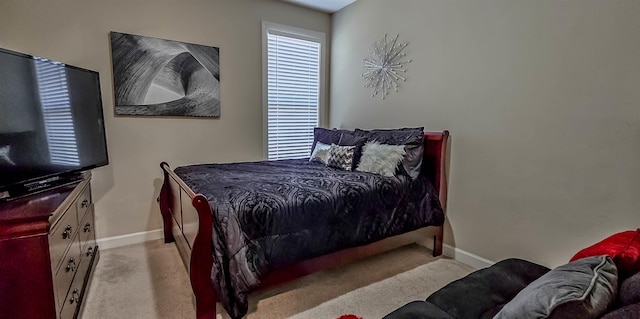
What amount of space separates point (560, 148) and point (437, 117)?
98cm

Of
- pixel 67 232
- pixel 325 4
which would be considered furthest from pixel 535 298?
pixel 325 4

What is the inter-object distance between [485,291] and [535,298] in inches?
19.9

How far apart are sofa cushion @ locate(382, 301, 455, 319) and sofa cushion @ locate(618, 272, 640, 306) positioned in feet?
1.64

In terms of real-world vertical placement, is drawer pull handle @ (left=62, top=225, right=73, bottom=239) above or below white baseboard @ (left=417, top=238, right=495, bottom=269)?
above

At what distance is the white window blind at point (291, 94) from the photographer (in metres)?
3.74

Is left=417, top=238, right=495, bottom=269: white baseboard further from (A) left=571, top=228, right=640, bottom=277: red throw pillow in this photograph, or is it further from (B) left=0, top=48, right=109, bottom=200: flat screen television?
(B) left=0, top=48, right=109, bottom=200: flat screen television

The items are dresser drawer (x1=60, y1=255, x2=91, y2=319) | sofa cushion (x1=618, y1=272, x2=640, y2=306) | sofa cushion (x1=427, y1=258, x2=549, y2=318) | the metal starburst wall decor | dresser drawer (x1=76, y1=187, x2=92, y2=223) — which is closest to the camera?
sofa cushion (x1=618, y1=272, x2=640, y2=306)

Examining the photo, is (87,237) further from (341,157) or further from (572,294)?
(572,294)

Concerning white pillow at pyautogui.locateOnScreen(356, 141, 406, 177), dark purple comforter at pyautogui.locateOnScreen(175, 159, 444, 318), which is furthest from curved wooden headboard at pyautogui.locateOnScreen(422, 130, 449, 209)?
white pillow at pyautogui.locateOnScreen(356, 141, 406, 177)

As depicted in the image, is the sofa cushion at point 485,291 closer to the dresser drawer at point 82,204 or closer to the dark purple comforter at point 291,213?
the dark purple comforter at point 291,213

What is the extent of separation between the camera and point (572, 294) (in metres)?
0.82

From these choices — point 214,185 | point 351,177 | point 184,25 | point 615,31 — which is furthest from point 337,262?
point 184,25

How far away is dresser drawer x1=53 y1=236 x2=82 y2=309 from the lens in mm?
1447

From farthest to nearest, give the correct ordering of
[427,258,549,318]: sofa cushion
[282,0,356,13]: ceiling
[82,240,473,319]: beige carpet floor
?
[282,0,356,13]: ceiling → [82,240,473,319]: beige carpet floor → [427,258,549,318]: sofa cushion
